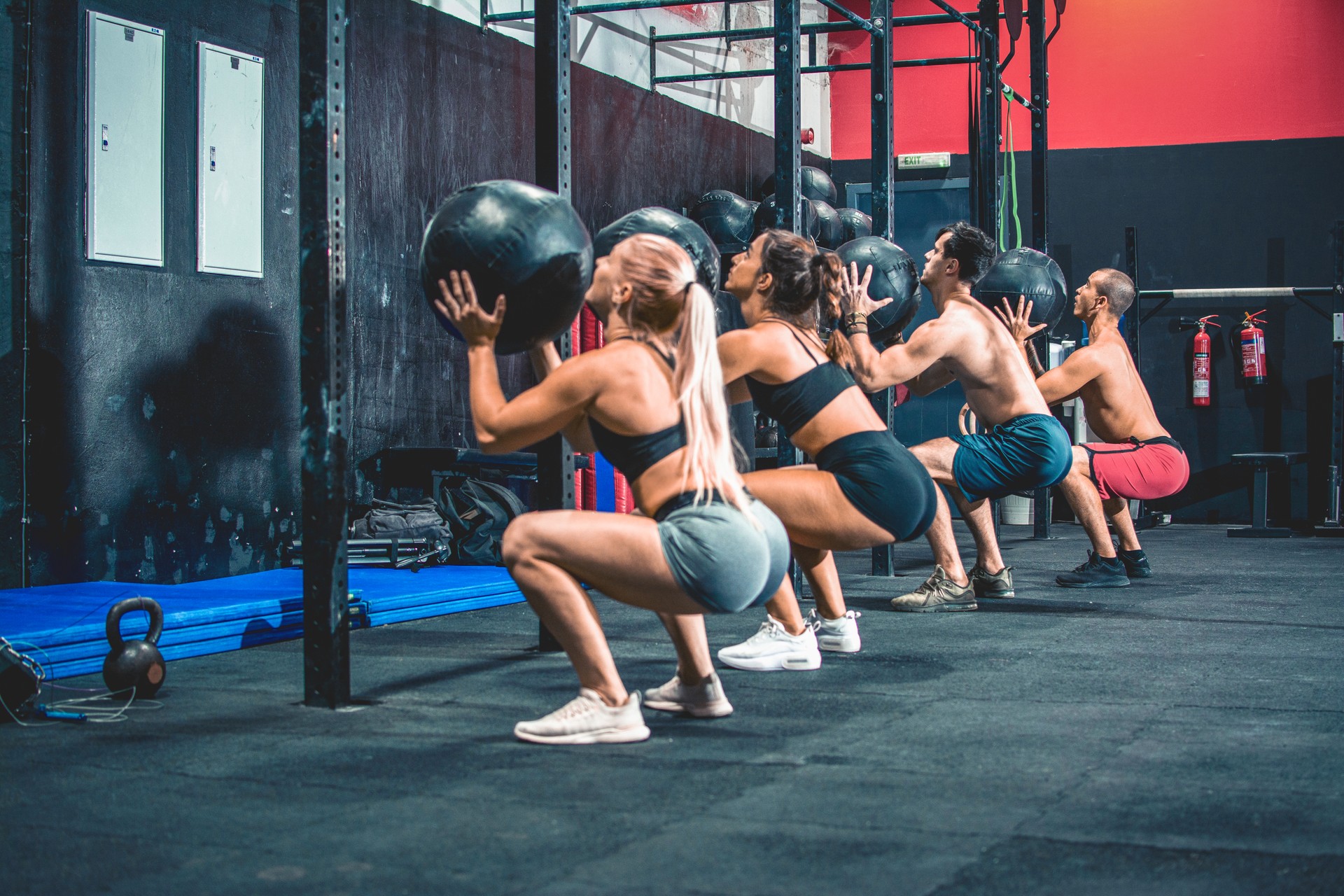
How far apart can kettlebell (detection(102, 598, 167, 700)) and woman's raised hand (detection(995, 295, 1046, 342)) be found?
11.5ft

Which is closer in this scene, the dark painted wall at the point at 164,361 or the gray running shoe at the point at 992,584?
the dark painted wall at the point at 164,361

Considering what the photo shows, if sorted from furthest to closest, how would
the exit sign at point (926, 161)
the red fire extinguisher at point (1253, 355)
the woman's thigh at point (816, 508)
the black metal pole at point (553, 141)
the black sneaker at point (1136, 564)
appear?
the exit sign at point (926, 161) → the red fire extinguisher at point (1253, 355) → the black sneaker at point (1136, 564) → the black metal pole at point (553, 141) → the woman's thigh at point (816, 508)

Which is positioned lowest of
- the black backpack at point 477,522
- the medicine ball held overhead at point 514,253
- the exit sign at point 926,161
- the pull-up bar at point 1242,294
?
the black backpack at point 477,522

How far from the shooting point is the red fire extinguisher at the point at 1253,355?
359 inches

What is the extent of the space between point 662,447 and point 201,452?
10.1 ft

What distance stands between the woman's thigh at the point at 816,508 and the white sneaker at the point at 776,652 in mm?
269

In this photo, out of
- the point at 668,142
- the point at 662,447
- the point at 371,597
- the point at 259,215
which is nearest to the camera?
the point at 662,447

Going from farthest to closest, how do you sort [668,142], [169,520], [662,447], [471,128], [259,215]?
[668,142] < [471,128] < [259,215] < [169,520] < [662,447]

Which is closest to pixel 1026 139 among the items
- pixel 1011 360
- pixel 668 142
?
pixel 668 142

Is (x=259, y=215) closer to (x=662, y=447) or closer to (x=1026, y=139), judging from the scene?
(x=662, y=447)

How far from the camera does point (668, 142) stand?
8477 millimetres

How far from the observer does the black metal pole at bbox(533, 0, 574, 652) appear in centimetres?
375

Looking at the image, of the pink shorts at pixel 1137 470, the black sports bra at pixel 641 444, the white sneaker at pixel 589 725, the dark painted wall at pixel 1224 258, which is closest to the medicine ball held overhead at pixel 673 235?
the black sports bra at pixel 641 444

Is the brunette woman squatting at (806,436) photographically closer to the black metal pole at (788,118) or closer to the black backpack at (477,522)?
the black metal pole at (788,118)
